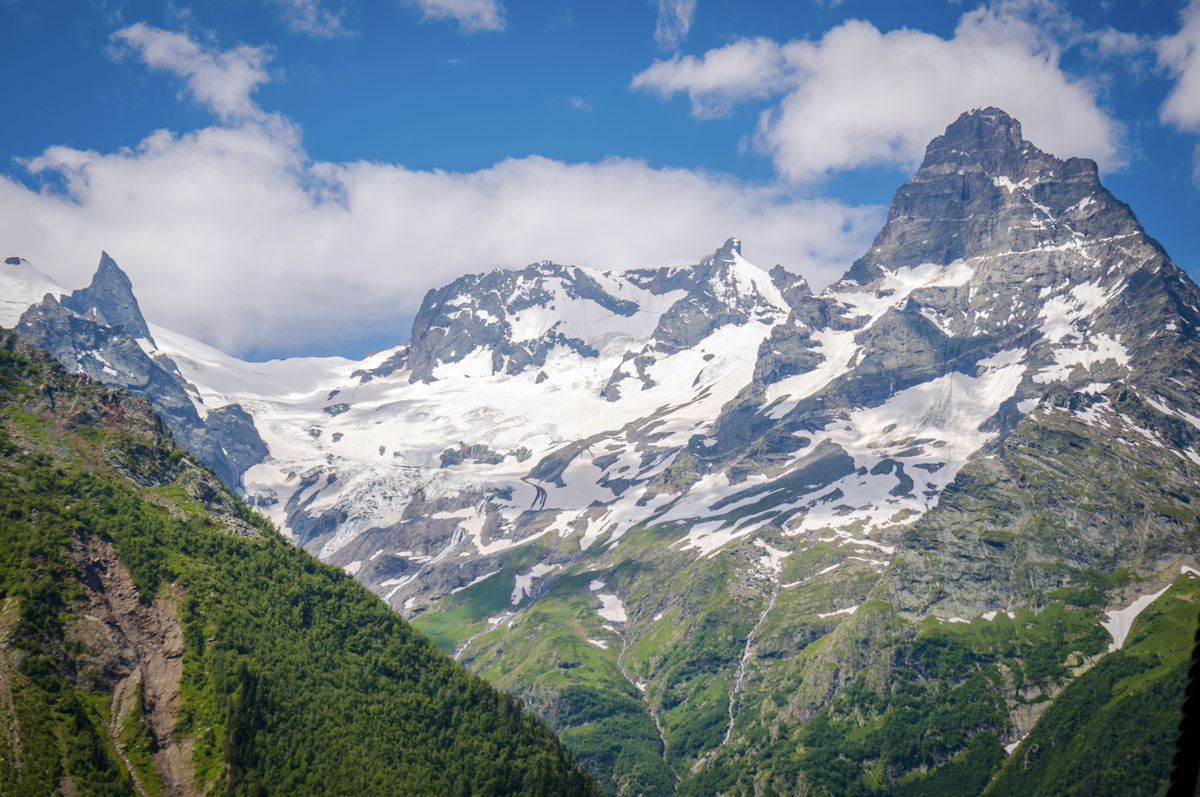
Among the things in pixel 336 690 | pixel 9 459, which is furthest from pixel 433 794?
pixel 9 459

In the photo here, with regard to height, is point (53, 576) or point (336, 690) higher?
point (53, 576)

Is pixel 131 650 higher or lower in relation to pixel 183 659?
higher

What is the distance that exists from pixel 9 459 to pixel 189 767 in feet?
241

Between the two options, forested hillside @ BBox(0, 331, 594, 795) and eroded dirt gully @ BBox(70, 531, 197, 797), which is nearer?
forested hillside @ BBox(0, 331, 594, 795)

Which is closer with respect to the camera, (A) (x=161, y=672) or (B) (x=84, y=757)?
(B) (x=84, y=757)

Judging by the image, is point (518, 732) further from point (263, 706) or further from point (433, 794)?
point (263, 706)

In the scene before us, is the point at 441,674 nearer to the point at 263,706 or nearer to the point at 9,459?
the point at 263,706

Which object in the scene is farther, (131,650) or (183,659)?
(183,659)

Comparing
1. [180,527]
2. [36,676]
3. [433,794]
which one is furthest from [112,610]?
[433,794]

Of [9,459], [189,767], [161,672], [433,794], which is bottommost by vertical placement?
[433,794]

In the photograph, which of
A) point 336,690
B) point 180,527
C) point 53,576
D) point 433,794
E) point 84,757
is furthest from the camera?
point 180,527

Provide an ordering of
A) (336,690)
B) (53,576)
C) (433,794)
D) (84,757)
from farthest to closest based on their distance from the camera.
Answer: (336,690)
(433,794)
(53,576)
(84,757)

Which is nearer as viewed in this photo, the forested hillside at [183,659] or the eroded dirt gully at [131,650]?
the forested hillside at [183,659]

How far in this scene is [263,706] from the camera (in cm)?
14875
